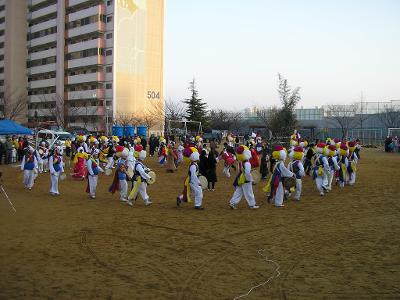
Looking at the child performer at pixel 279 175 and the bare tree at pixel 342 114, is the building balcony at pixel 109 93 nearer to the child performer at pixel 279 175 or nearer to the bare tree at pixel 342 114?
the bare tree at pixel 342 114

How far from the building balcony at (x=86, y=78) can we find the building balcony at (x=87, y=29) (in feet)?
18.5

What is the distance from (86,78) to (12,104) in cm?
1229

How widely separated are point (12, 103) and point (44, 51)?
9066mm

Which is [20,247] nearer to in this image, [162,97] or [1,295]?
[1,295]

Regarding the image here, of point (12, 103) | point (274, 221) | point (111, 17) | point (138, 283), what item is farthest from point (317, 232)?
point (12, 103)

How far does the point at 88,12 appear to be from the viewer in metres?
57.7

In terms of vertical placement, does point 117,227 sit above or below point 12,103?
below

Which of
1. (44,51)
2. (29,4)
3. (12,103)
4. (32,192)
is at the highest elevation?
(29,4)

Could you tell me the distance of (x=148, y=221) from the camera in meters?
10.6

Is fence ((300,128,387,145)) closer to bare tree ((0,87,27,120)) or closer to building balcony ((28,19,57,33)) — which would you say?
bare tree ((0,87,27,120))

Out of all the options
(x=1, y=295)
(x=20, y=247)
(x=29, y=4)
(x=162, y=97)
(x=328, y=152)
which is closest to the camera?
(x=1, y=295)

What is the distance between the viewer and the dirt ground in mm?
6004

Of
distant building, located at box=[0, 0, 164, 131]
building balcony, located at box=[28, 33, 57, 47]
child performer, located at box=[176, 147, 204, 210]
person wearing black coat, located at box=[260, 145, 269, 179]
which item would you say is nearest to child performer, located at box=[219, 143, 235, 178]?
person wearing black coat, located at box=[260, 145, 269, 179]

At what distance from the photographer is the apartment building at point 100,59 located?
56.9m
